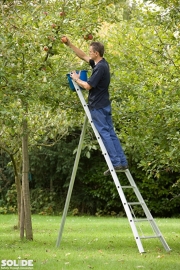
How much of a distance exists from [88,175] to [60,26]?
11349 millimetres

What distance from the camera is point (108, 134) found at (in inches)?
300

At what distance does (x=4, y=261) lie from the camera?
7148mm

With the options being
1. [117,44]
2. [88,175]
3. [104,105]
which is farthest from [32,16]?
[88,175]

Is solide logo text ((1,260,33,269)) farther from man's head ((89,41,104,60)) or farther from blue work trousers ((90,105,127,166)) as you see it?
man's head ((89,41,104,60))

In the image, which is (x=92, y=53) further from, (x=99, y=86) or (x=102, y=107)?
(x=102, y=107)

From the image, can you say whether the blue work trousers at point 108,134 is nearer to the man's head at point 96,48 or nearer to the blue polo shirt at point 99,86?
the blue polo shirt at point 99,86

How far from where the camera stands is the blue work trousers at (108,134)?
24.8 feet

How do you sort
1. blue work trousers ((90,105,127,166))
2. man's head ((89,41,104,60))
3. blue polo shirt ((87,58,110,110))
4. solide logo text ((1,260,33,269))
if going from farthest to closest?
man's head ((89,41,104,60)), blue polo shirt ((87,58,110,110)), blue work trousers ((90,105,127,166)), solide logo text ((1,260,33,269))

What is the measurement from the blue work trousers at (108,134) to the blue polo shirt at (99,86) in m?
0.09

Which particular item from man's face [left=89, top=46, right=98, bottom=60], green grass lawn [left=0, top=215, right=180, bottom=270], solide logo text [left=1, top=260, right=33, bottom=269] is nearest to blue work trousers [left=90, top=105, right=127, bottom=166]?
man's face [left=89, top=46, right=98, bottom=60]

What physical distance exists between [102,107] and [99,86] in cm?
30

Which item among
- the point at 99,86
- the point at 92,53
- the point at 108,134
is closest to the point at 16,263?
the point at 108,134

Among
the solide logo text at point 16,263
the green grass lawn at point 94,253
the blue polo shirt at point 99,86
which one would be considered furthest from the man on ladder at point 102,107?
the solide logo text at point 16,263

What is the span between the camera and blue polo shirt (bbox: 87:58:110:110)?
25.2 feet
